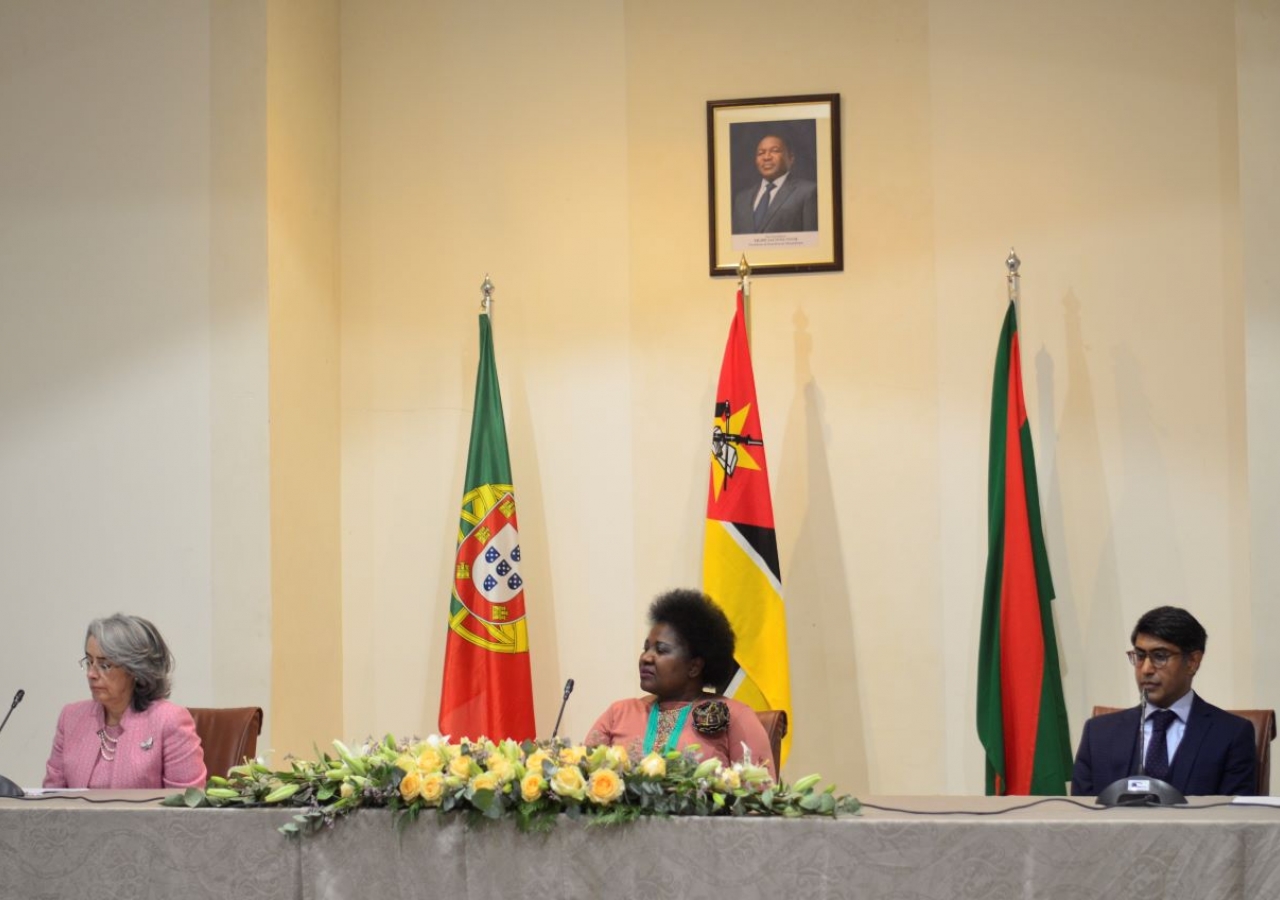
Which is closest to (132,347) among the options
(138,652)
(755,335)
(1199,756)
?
(138,652)

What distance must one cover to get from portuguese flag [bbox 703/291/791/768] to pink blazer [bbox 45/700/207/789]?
1.79 metres

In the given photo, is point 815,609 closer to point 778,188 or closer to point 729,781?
point 778,188

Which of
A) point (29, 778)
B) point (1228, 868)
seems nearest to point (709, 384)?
point (29, 778)

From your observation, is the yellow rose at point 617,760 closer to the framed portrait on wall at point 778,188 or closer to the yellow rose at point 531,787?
the yellow rose at point 531,787

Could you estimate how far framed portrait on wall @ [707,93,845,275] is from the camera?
5.50 metres

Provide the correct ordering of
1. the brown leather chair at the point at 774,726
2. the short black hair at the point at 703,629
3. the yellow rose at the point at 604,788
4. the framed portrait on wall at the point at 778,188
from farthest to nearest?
1. the framed portrait on wall at the point at 778,188
2. the brown leather chair at the point at 774,726
3. the short black hair at the point at 703,629
4. the yellow rose at the point at 604,788

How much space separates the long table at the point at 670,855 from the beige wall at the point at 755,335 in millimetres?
1850

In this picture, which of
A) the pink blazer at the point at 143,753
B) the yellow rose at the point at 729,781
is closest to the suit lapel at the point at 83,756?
the pink blazer at the point at 143,753

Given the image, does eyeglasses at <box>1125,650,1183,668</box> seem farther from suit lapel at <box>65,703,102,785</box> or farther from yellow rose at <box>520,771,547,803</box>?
suit lapel at <box>65,703,102,785</box>

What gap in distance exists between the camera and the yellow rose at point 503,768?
10.1 ft

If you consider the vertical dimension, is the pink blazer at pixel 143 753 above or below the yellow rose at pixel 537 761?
below

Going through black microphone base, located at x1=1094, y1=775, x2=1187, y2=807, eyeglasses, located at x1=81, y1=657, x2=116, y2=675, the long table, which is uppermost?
eyeglasses, located at x1=81, y1=657, x2=116, y2=675

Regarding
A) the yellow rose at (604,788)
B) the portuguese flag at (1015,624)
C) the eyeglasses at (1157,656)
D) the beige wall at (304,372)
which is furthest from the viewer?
the beige wall at (304,372)

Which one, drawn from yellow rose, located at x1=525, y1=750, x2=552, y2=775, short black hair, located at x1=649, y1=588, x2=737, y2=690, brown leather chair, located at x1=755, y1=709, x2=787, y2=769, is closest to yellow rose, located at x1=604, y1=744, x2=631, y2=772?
yellow rose, located at x1=525, y1=750, x2=552, y2=775
